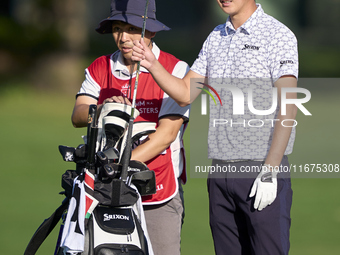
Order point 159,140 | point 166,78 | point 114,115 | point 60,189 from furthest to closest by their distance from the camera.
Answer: point 60,189
point 159,140
point 166,78
point 114,115

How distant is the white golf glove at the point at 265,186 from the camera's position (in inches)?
120

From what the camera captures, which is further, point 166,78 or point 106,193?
point 166,78

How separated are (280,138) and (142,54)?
77 centimetres

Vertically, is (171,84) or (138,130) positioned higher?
(171,84)

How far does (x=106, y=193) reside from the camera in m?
2.78

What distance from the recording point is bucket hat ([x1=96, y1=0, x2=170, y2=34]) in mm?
3297

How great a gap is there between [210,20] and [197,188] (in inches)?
626

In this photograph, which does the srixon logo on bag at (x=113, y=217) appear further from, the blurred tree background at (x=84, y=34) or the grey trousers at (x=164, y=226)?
the blurred tree background at (x=84, y=34)

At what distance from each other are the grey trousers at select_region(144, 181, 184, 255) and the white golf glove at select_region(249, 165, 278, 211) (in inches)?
22.0

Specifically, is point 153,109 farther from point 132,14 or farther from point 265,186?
point 265,186

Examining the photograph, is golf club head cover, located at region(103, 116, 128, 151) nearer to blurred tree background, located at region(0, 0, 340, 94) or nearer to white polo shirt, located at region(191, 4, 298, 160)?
white polo shirt, located at region(191, 4, 298, 160)

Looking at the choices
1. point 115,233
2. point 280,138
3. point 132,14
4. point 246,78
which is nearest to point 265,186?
point 280,138

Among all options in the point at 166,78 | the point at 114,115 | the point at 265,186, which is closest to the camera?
the point at 114,115

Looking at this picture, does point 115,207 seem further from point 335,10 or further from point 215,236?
point 335,10
